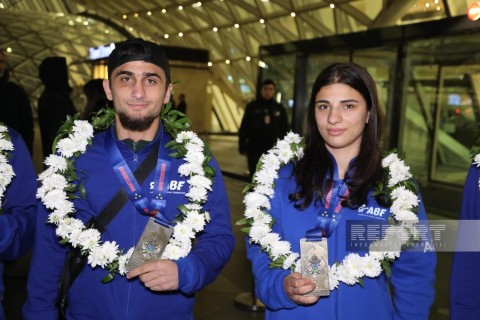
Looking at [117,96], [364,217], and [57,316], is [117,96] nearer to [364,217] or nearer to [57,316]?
[57,316]

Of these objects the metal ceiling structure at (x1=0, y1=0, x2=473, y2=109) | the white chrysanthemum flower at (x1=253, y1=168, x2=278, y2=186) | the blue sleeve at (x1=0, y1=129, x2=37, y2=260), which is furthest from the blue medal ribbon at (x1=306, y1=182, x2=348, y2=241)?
the metal ceiling structure at (x1=0, y1=0, x2=473, y2=109)

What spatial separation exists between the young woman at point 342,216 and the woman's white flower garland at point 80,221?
0.31 meters

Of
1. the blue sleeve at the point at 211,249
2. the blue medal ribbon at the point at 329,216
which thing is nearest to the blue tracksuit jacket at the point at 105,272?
the blue sleeve at the point at 211,249

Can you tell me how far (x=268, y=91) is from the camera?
1004cm

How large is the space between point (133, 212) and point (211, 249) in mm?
455

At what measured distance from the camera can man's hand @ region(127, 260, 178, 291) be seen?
2.35 meters

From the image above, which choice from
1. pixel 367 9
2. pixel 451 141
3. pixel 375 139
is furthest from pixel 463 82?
pixel 367 9

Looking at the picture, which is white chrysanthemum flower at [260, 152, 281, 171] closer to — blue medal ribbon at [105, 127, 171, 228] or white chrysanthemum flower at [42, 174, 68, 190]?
blue medal ribbon at [105, 127, 171, 228]

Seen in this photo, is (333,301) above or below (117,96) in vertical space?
below

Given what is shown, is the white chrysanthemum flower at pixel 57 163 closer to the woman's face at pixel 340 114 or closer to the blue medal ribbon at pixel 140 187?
Result: the blue medal ribbon at pixel 140 187

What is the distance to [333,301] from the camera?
249 centimetres

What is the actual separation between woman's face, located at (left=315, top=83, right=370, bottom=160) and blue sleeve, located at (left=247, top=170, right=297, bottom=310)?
39cm

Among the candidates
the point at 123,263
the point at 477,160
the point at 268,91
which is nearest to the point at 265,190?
the point at 123,263

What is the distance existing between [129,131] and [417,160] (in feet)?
31.2
